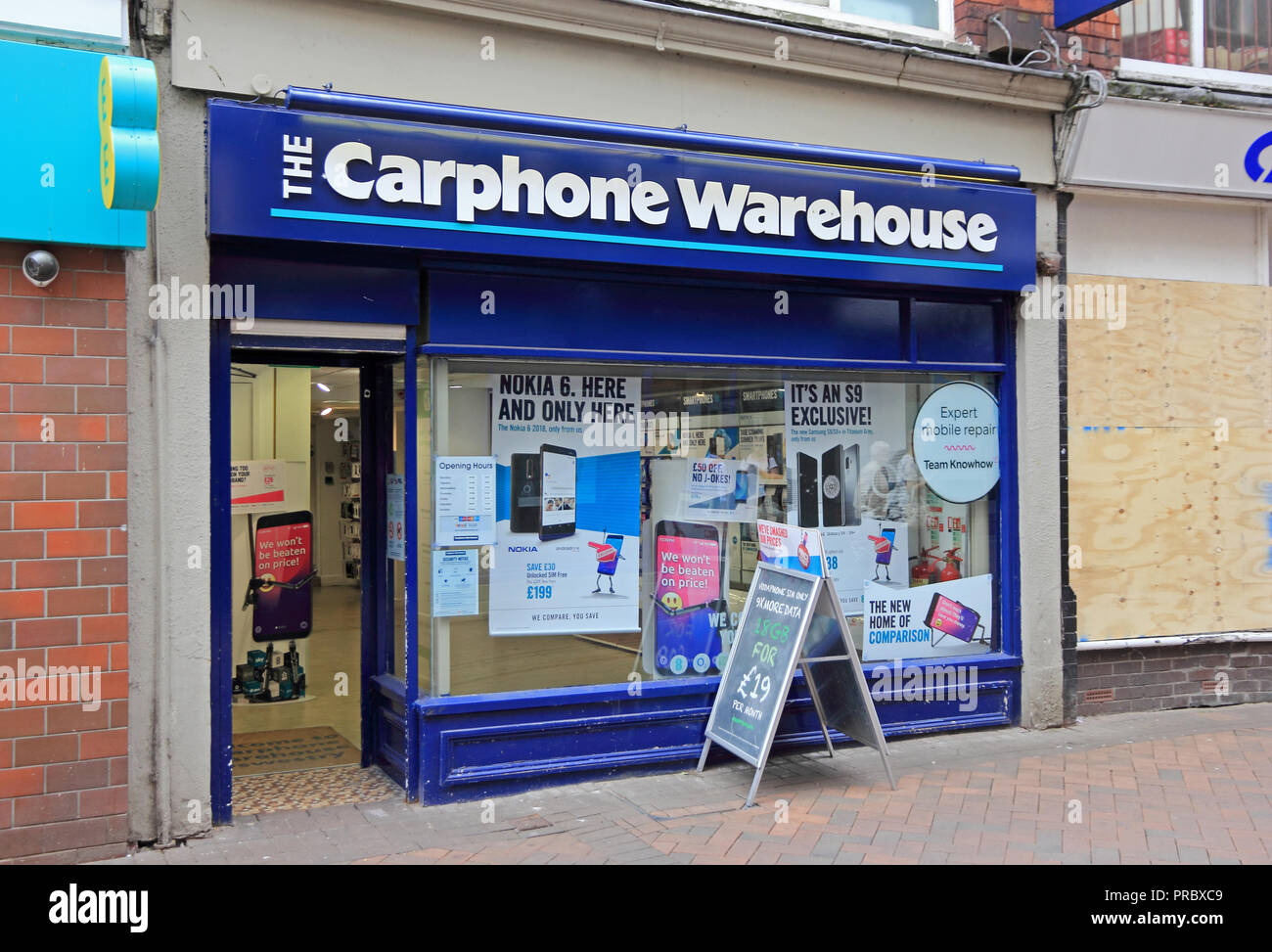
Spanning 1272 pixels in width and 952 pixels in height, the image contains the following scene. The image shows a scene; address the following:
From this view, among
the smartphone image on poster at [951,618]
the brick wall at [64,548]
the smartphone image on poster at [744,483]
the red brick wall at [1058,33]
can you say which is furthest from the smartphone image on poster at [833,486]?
the brick wall at [64,548]

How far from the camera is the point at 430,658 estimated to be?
233 inches

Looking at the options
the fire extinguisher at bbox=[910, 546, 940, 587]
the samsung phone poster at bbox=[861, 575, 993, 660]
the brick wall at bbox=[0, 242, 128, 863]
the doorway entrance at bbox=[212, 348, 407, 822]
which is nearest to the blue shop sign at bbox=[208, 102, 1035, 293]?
the brick wall at bbox=[0, 242, 128, 863]

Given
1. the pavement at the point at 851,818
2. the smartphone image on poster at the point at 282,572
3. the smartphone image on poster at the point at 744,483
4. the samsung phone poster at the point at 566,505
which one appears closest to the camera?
the pavement at the point at 851,818

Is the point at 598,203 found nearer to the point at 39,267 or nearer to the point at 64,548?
the point at 39,267

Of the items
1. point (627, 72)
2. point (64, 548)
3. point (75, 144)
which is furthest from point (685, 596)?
point (75, 144)

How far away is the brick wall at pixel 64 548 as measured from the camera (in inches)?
188

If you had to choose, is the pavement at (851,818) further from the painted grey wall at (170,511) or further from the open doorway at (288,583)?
the open doorway at (288,583)

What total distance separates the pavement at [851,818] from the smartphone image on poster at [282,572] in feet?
7.21

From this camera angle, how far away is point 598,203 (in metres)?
5.95

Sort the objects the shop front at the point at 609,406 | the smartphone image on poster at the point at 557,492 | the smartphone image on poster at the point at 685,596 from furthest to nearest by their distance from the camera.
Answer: the smartphone image on poster at the point at 685,596 → the smartphone image on poster at the point at 557,492 → the shop front at the point at 609,406

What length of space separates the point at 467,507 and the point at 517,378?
0.81m

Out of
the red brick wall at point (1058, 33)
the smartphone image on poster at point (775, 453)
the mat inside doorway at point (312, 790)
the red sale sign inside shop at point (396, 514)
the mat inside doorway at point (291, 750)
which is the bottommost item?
the mat inside doorway at point (312, 790)
